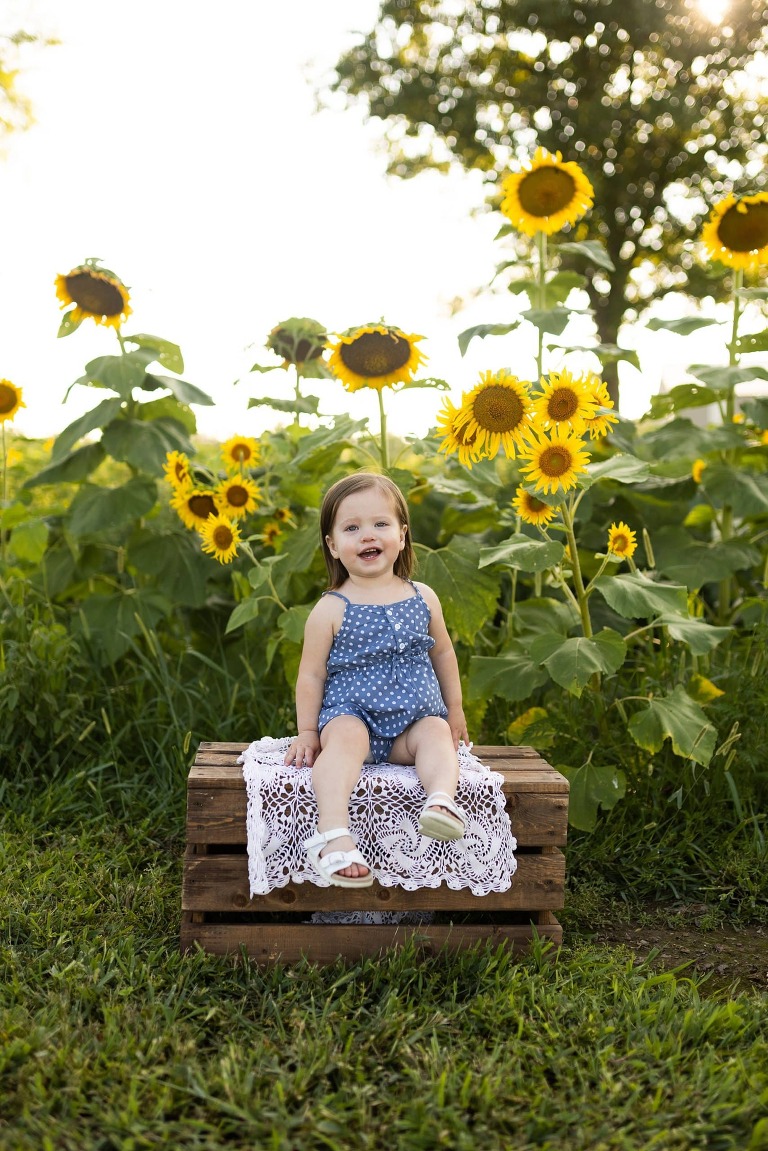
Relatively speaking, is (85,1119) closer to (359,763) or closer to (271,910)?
(271,910)

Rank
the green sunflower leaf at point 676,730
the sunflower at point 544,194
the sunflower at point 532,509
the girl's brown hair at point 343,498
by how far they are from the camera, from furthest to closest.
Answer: the sunflower at point 544,194 → the sunflower at point 532,509 → the green sunflower leaf at point 676,730 → the girl's brown hair at point 343,498

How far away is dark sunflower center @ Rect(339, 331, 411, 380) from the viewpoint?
11.4ft

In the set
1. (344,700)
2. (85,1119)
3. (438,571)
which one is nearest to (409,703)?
(344,700)

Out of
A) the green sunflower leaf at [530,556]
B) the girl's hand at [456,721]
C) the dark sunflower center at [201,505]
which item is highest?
the dark sunflower center at [201,505]

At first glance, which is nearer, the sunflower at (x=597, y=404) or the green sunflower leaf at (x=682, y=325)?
the sunflower at (x=597, y=404)

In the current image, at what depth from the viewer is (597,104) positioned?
16.1 meters

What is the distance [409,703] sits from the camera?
2811 millimetres

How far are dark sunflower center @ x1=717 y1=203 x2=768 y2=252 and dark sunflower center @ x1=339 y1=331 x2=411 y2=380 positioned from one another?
1371 millimetres

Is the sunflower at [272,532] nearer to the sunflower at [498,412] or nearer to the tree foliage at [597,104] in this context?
the sunflower at [498,412]

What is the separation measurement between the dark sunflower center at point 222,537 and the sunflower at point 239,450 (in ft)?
1.36

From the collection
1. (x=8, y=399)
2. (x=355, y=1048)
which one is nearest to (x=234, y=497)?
(x=8, y=399)

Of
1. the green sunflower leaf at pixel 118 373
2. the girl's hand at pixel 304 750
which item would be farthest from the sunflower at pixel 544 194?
the girl's hand at pixel 304 750

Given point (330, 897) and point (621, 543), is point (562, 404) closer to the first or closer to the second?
point (621, 543)

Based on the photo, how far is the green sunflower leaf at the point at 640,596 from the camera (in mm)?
3209
